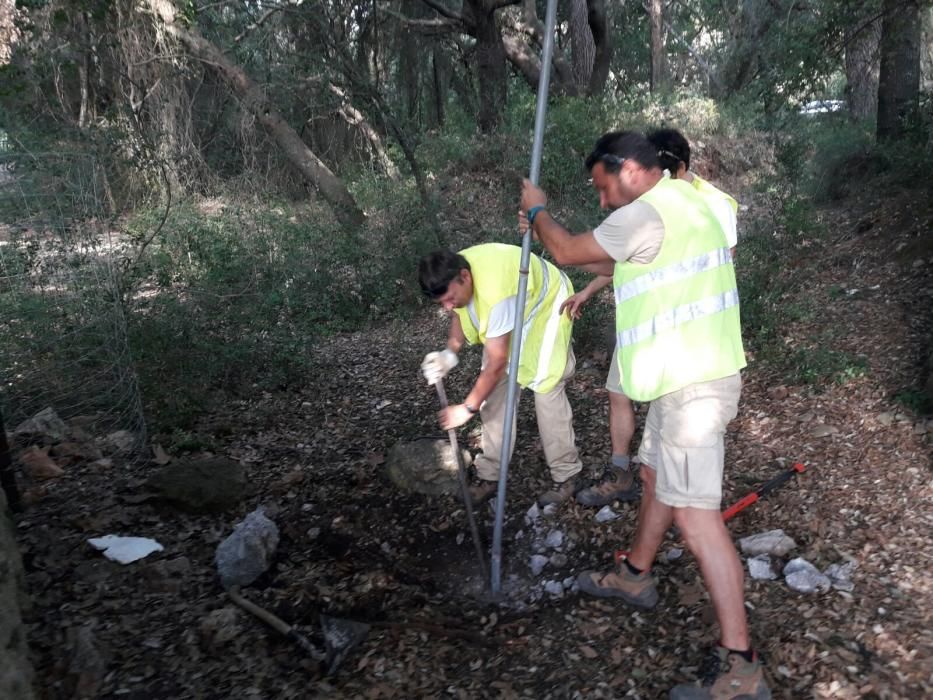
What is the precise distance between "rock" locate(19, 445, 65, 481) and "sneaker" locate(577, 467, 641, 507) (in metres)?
2.97

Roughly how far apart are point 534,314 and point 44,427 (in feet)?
10.2

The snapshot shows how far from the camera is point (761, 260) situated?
5852 millimetres

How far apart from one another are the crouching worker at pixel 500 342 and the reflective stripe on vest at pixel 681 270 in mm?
1001

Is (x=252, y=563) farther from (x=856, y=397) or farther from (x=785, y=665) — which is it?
(x=856, y=397)

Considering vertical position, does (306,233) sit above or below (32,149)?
below

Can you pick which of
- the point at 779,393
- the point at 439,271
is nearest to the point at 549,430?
the point at 439,271

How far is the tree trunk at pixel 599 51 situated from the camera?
12.2 meters

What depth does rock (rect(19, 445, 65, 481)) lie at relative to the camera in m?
3.95

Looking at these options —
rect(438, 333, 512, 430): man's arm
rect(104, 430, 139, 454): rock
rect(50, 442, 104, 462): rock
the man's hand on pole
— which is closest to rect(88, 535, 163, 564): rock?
rect(50, 442, 104, 462): rock

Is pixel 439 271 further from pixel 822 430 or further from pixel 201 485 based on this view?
pixel 822 430

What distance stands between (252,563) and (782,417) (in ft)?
10.3

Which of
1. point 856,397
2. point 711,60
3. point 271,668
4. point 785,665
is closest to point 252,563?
point 271,668

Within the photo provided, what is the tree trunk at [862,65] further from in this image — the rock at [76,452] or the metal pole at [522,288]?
the rock at [76,452]

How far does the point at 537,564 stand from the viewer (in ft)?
11.3
